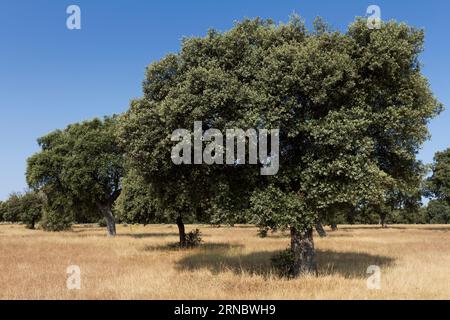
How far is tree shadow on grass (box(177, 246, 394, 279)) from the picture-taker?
2203 centimetres

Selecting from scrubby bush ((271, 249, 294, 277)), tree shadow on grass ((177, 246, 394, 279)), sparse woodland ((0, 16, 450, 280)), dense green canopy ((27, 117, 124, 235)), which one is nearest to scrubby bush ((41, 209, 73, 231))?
dense green canopy ((27, 117, 124, 235))

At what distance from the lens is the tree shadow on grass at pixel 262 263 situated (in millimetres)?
22031

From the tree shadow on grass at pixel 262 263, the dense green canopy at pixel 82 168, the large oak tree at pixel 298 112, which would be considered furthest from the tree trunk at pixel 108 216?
the large oak tree at pixel 298 112

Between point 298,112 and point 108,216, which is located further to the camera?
point 108,216

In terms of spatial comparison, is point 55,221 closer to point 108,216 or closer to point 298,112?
point 108,216

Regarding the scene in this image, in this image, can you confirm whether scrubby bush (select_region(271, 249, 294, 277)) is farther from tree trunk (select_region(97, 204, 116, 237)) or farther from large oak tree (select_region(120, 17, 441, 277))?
tree trunk (select_region(97, 204, 116, 237))

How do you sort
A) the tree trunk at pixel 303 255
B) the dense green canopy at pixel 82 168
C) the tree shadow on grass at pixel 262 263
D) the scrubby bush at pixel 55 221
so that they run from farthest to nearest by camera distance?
1. the scrubby bush at pixel 55 221
2. the dense green canopy at pixel 82 168
3. the tree shadow on grass at pixel 262 263
4. the tree trunk at pixel 303 255

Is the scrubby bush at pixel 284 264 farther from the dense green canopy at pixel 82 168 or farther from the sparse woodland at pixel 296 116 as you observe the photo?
the dense green canopy at pixel 82 168

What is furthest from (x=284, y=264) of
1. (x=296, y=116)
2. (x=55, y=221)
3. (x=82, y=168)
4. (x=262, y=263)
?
(x=55, y=221)

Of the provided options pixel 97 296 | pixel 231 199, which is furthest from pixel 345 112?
pixel 97 296

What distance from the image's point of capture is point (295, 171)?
19484 millimetres

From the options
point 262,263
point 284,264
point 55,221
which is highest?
point 284,264

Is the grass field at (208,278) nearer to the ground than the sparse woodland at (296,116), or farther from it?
nearer to the ground

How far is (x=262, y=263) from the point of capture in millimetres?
25891
